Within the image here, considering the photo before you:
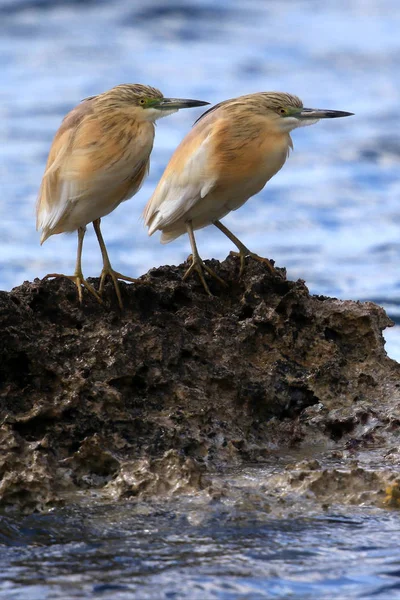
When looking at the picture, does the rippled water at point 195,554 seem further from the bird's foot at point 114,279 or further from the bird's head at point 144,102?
the bird's head at point 144,102

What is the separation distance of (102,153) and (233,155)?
0.76m

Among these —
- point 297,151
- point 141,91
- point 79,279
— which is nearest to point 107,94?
point 141,91

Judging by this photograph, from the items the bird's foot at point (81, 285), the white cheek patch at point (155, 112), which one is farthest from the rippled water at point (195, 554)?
the white cheek patch at point (155, 112)

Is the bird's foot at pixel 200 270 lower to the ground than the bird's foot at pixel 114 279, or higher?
higher

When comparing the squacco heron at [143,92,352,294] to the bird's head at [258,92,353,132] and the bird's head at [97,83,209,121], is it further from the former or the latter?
the bird's head at [97,83,209,121]

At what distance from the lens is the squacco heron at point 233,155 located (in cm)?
639

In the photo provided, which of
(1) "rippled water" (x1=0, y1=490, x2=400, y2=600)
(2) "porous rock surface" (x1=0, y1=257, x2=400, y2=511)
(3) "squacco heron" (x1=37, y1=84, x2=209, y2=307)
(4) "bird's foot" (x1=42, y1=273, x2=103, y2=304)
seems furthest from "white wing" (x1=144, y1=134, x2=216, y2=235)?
(1) "rippled water" (x1=0, y1=490, x2=400, y2=600)

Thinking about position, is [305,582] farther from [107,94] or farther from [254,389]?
[107,94]

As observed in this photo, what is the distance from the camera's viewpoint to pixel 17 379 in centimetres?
515

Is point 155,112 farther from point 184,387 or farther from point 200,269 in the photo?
point 184,387

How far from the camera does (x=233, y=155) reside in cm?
637

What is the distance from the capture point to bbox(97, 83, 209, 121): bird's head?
612 centimetres

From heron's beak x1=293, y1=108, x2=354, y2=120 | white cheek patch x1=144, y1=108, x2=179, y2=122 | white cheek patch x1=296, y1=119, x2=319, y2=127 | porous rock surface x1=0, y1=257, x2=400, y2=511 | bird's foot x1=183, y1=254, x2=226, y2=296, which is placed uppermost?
heron's beak x1=293, y1=108, x2=354, y2=120

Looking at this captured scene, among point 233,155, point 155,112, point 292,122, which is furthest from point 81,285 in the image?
point 292,122
